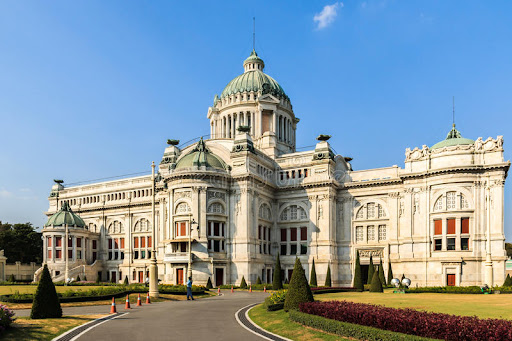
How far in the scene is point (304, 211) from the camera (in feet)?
268

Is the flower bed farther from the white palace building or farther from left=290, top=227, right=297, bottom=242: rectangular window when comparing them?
left=290, top=227, right=297, bottom=242: rectangular window

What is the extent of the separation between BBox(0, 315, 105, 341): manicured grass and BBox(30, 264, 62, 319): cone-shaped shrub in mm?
561

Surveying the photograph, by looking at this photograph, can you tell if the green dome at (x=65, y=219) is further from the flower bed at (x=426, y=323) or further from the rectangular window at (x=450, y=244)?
the flower bed at (x=426, y=323)

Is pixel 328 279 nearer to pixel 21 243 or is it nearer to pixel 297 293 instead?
pixel 297 293

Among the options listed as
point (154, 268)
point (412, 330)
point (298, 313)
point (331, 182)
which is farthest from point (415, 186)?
point (412, 330)

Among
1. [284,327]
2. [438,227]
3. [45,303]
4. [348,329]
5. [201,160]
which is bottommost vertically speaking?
[284,327]

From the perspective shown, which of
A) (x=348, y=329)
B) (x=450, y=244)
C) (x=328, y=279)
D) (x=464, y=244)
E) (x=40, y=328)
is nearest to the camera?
(x=348, y=329)

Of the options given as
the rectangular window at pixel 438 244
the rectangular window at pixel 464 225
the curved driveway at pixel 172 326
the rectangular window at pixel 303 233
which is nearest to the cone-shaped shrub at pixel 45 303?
the curved driveway at pixel 172 326

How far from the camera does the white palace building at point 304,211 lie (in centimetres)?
6875

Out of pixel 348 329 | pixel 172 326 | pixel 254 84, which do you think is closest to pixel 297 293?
pixel 172 326

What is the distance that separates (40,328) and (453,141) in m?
64.8

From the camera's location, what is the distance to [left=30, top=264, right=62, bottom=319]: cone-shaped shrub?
87.4ft

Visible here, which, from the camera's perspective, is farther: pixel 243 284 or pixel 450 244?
pixel 450 244

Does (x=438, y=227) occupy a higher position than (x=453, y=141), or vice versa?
(x=453, y=141)
